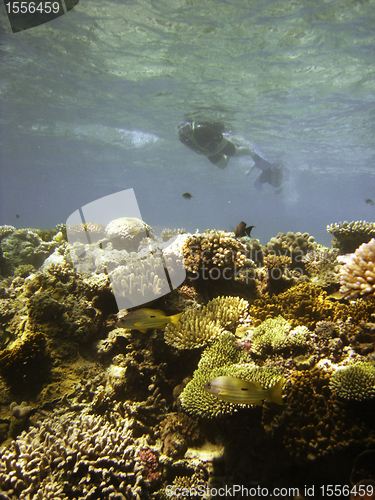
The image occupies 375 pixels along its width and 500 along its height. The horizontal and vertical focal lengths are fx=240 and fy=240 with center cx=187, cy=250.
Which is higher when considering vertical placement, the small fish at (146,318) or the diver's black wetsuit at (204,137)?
the diver's black wetsuit at (204,137)

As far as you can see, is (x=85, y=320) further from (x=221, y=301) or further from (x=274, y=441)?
(x=274, y=441)

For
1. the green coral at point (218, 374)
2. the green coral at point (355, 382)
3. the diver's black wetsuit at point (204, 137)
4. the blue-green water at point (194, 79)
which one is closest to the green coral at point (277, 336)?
the green coral at point (218, 374)

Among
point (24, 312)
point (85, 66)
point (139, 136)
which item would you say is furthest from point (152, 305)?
point (139, 136)

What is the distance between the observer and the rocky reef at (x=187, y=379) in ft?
8.20

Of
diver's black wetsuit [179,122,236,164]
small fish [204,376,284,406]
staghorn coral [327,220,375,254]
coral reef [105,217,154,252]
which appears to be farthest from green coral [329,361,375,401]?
diver's black wetsuit [179,122,236,164]

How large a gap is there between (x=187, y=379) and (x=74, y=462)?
1637mm

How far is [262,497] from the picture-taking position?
252 cm

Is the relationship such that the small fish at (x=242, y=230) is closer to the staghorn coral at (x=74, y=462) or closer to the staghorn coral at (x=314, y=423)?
the staghorn coral at (x=314, y=423)

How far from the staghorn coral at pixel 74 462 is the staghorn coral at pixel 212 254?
282cm

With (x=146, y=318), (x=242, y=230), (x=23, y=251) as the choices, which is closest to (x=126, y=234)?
(x=23, y=251)

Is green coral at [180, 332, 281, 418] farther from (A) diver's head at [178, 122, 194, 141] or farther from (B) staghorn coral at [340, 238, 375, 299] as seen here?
(A) diver's head at [178, 122, 194, 141]

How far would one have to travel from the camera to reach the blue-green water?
1305 cm

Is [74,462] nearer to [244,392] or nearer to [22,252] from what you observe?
[244,392]

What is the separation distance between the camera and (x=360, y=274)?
341 centimetres
